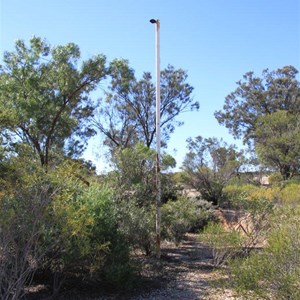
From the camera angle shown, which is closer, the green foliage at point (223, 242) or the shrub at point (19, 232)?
the shrub at point (19, 232)

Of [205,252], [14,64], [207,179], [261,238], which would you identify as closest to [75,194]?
[261,238]

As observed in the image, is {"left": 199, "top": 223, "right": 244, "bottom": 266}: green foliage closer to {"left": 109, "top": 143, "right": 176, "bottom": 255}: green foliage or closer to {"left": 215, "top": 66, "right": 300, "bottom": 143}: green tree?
{"left": 109, "top": 143, "right": 176, "bottom": 255}: green foliage

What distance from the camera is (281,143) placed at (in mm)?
27641

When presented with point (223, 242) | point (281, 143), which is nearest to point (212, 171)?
point (281, 143)

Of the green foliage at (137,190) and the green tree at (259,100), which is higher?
the green tree at (259,100)

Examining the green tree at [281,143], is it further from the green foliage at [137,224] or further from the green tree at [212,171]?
the green foliage at [137,224]

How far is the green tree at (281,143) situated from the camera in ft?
89.5

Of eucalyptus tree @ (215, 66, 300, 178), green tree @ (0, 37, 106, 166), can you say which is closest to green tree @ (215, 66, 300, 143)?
eucalyptus tree @ (215, 66, 300, 178)

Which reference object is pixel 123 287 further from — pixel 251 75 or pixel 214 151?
pixel 251 75

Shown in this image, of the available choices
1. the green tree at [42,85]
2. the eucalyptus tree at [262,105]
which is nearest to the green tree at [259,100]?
the eucalyptus tree at [262,105]

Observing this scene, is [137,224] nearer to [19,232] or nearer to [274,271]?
[19,232]

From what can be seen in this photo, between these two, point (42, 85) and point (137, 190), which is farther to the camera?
point (42, 85)

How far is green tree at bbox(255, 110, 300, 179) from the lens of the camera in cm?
2728

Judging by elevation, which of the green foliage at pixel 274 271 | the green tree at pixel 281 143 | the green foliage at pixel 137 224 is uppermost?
the green tree at pixel 281 143
